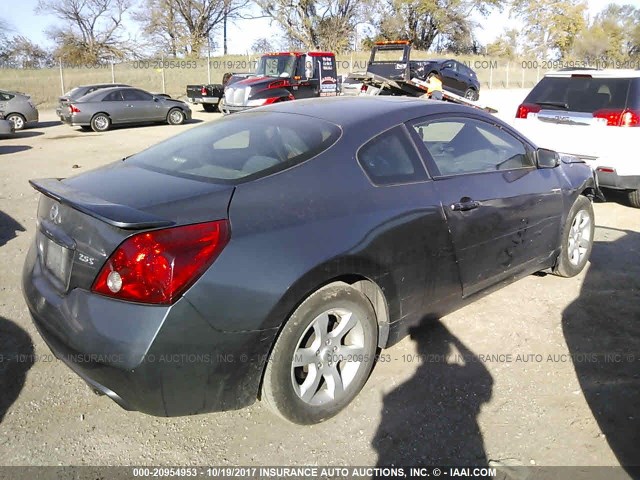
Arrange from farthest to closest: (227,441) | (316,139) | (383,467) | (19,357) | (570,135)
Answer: (570,135), (19,357), (316,139), (227,441), (383,467)

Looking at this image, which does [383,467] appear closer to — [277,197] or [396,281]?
[396,281]

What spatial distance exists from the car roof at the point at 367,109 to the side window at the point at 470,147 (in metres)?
0.09

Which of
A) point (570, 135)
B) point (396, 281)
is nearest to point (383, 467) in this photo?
point (396, 281)

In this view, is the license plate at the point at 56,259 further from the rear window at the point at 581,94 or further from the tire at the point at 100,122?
the tire at the point at 100,122

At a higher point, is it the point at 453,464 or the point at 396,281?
the point at 396,281

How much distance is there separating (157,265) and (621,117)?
6.27m

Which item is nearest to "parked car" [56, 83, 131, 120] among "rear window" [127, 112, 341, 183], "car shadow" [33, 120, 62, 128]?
"car shadow" [33, 120, 62, 128]

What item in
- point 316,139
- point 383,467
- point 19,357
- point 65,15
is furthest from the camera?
point 65,15

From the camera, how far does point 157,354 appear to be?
7.26 ft

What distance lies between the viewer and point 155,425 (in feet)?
9.28

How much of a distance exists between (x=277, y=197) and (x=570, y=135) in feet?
18.6

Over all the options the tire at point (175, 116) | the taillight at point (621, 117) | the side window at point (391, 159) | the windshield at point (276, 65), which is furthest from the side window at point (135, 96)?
the side window at point (391, 159)

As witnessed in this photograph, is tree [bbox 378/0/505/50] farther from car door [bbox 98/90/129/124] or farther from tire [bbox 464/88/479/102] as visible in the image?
car door [bbox 98/90/129/124]

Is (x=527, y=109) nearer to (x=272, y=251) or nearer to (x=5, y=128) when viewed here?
(x=272, y=251)
